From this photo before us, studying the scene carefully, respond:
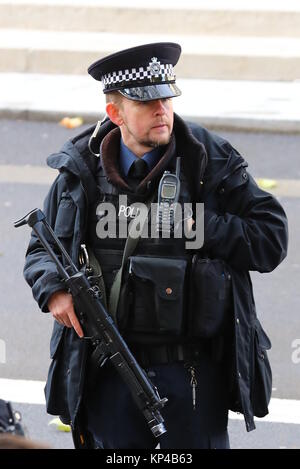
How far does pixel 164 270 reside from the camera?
12.7 feet

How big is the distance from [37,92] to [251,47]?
2.39 meters

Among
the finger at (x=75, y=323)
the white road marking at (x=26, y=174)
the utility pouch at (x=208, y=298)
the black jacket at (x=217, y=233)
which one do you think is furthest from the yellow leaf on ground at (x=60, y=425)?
the white road marking at (x=26, y=174)

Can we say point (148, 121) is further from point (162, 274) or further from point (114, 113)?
point (162, 274)

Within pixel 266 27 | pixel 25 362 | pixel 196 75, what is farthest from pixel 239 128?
pixel 25 362

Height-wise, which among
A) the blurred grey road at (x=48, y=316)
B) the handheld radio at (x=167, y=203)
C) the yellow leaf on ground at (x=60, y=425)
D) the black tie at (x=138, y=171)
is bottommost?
the yellow leaf on ground at (x=60, y=425)

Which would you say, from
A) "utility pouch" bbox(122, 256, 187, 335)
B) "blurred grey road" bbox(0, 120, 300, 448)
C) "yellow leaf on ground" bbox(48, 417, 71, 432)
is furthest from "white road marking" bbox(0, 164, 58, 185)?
"utility pouch" bbox(122, 256, 187, 335)

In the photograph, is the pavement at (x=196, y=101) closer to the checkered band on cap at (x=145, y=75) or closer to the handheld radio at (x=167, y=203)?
the checkered band on cap at (x=145, y=75)

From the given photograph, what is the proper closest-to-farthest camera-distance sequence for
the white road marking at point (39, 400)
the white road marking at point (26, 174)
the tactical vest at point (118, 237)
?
the tactical vest at point (118, 237), the white road marking at point (39, 400), the white road marking at point (26, 174)

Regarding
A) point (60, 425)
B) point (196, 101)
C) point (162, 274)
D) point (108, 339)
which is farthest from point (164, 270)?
point (196, 101)

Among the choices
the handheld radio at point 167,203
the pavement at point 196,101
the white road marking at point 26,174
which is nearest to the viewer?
the handheld radio at point 167,203

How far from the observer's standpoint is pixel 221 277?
3.92 meters

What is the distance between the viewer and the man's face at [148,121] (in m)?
3.95

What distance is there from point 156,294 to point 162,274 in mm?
81

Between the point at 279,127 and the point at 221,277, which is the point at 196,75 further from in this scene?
the point at 221,277
